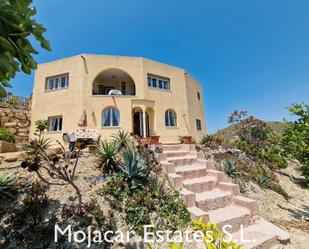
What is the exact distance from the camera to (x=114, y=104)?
1441 cm

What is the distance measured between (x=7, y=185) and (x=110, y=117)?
9931mm

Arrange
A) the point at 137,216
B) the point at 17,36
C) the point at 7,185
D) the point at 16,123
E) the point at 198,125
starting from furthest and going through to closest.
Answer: the point at 198,125 → the point at 16,123 → the point at 7,185 → the point at 137,216 → the point at 17,36

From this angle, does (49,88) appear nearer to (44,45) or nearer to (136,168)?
(136,168)

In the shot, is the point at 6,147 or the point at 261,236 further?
the point at 6,147

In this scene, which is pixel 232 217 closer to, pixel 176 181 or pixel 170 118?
pixel 176 181

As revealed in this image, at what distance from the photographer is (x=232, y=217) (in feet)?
16.4

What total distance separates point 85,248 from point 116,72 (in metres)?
15.4

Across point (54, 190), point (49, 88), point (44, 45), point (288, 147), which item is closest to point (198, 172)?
point (288, 147)

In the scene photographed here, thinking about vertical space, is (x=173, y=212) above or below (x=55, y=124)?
below

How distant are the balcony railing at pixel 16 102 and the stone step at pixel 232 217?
19.3 m

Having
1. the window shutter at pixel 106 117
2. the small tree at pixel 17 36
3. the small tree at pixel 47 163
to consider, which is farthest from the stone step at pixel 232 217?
the window shutter at pixel 106 117

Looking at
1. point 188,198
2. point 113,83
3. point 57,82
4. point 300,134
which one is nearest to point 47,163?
point 188,198

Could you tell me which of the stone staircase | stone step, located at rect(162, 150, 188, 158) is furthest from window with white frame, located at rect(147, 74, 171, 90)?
the stone staircase

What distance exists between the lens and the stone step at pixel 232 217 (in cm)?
486
